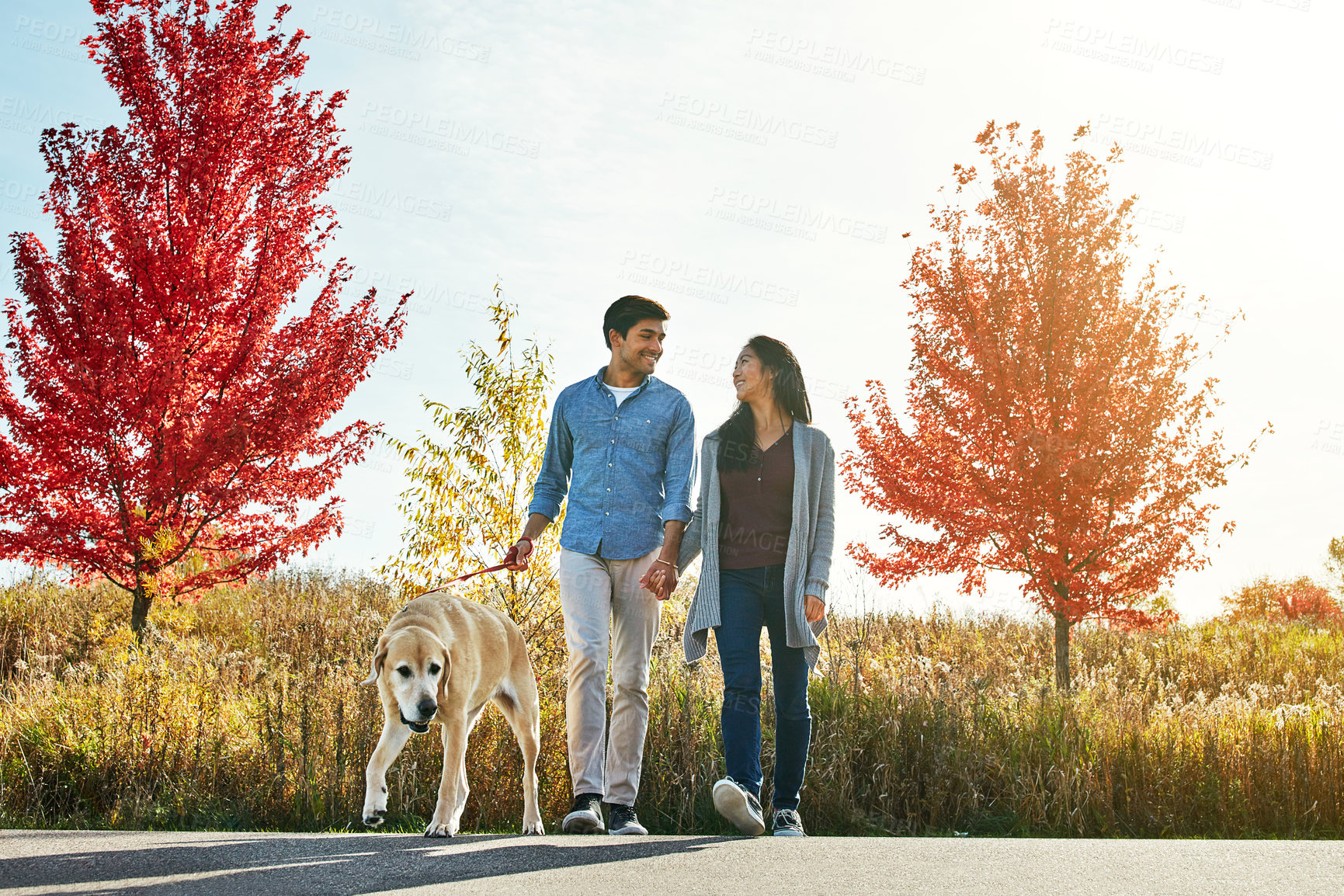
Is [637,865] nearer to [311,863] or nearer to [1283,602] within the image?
[311,863]

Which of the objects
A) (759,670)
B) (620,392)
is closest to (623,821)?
(759,670)

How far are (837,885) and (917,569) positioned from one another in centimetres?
787

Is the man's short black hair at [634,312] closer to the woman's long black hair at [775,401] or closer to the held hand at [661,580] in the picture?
the woman's long black hair at [775,401]

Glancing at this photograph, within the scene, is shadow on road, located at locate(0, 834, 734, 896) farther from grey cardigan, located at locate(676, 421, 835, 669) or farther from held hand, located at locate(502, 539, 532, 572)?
held hand, located at locate(502, 539, 532, 572)

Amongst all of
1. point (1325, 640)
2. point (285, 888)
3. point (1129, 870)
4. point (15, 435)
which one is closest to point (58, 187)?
point (15, 435)

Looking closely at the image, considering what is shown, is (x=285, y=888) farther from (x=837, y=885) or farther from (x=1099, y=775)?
(x=1099, y=775)

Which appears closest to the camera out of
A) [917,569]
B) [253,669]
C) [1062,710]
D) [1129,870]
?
[1129,870]

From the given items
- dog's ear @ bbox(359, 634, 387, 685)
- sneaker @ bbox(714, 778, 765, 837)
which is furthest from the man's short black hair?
sneaker @ bbox(714, 778, 765, 837)

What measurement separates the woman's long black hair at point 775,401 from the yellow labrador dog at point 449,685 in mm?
1546

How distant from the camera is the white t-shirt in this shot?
17.7 ft

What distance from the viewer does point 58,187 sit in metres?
9.67

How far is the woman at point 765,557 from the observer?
16.2 ft

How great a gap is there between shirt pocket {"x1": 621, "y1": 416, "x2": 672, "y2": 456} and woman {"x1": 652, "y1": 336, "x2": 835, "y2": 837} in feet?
0.88

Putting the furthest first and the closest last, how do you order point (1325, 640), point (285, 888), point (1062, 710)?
point (1325, 640) < point (1062, 710) < point (285, 888)
